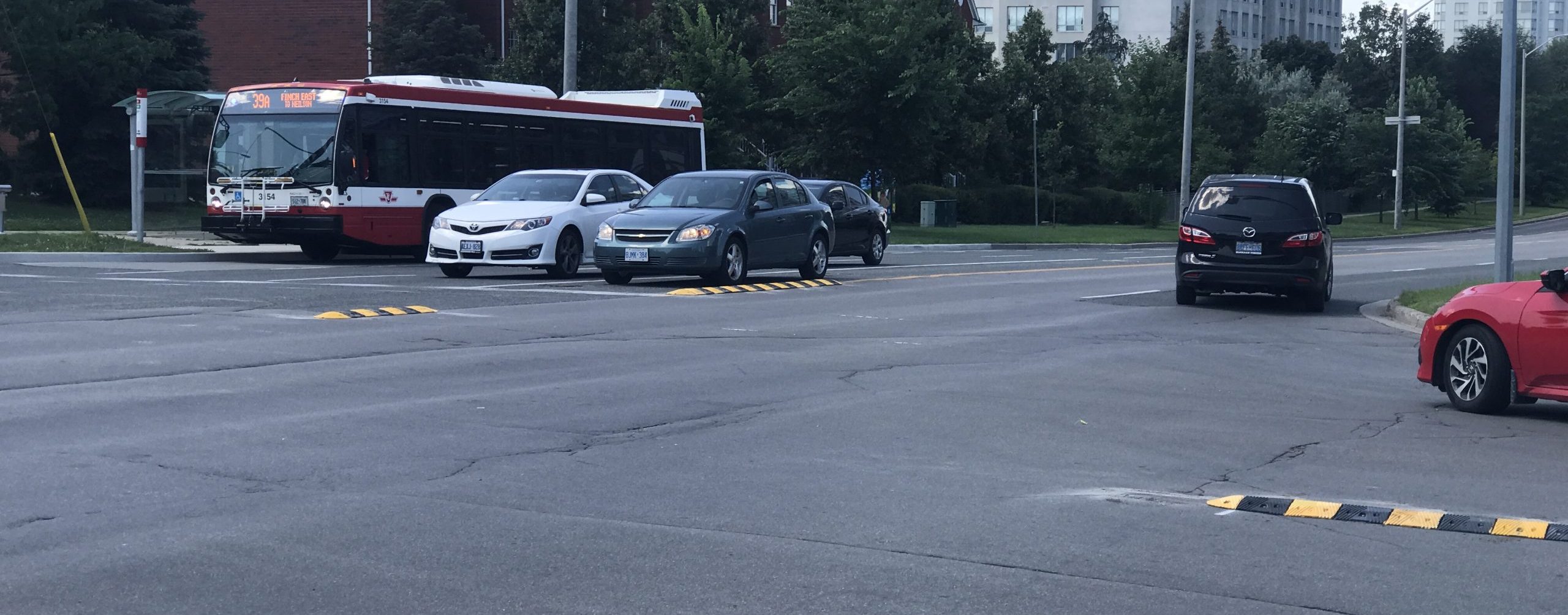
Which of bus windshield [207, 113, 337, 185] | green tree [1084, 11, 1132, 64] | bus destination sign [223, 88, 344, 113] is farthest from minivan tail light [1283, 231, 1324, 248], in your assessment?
green tree [1084, 11, 1132, 64]

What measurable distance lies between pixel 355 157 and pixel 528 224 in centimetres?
493

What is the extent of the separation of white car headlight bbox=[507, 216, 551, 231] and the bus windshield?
483 centimetres

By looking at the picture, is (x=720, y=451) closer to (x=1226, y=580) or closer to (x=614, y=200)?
(x=1226, y=580)

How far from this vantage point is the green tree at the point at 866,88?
4216 centimetres

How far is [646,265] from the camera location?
20047 mm

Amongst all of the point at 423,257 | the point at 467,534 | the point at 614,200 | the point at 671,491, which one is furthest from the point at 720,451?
the point at 423,257

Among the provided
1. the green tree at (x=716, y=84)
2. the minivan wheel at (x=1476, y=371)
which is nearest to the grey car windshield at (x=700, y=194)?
the minivan wheel at (x=1476, y=371)

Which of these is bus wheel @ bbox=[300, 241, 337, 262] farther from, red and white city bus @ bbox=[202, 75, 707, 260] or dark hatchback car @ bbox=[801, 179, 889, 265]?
dark hatchback car @ bbox=[801, 179, 889, 265]

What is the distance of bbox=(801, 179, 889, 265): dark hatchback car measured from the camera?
26.8 metres

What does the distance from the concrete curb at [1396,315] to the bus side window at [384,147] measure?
573 inches

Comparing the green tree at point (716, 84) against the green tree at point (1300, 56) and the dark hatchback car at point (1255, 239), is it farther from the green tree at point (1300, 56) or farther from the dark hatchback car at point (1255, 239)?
the green tree at point (1300, 56)

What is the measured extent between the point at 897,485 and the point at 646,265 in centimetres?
1243

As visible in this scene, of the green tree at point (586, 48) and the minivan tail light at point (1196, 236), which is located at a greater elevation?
the green tree at point (586, 48)

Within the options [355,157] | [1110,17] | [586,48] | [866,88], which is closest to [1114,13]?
[1110,17]
